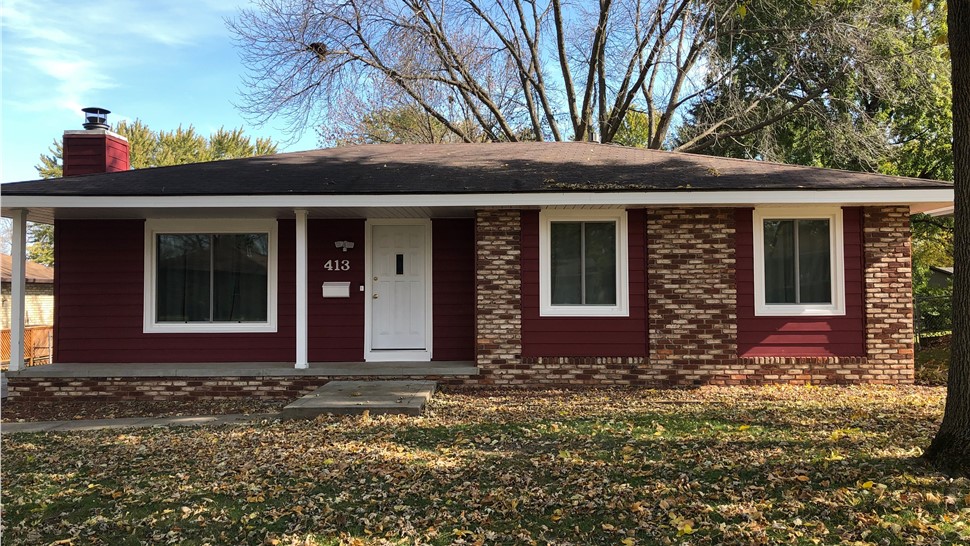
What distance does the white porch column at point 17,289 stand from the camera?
352 inches

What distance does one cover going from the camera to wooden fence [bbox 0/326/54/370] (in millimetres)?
15562

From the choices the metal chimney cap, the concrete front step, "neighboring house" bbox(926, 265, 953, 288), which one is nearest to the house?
the concrete front step

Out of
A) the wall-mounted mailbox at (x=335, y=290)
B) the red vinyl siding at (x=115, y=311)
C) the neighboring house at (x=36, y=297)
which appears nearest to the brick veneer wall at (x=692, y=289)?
the wall-mounted mailbox at (x=335, y=290)

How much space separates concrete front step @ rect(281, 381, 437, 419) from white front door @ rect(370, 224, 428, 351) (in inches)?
61.5

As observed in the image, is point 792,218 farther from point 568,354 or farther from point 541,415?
point 541,415

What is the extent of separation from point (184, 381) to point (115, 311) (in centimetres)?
200

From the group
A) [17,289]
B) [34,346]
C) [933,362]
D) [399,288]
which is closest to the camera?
[17,289]

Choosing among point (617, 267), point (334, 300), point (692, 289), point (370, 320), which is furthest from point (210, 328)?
point (692, 289)

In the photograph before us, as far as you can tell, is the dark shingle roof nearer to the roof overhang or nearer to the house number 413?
the roof overhang

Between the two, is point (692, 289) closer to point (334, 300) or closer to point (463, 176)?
point (463, 176)

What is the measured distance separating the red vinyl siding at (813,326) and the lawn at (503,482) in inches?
81.1

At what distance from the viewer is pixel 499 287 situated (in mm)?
9188

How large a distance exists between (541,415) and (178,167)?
7231mm

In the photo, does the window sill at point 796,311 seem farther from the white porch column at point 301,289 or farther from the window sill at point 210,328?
the window sill at point 210,328
